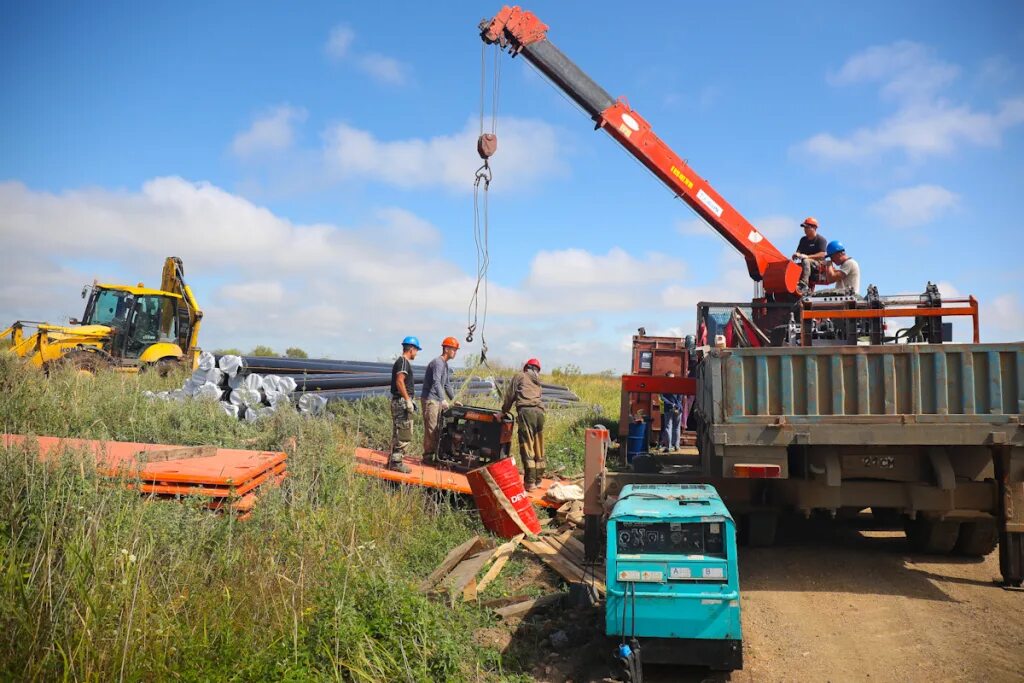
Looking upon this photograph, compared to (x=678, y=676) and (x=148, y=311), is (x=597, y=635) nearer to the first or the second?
(x=678, y=676)

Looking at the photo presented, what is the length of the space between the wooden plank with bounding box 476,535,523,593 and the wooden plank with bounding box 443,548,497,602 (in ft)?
0.24

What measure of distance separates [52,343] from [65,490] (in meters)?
11.2

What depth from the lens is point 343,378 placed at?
1557 centimetres

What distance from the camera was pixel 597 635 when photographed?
5.79 meters

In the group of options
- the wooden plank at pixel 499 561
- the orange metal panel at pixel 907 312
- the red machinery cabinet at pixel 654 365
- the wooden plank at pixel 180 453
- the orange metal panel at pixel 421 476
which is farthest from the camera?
the red machinery cabinet at pixel 654 365

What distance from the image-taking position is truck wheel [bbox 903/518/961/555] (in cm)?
758

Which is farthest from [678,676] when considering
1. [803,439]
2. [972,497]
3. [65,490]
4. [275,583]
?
[65,490]

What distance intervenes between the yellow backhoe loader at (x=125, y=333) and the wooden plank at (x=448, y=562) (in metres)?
10.4

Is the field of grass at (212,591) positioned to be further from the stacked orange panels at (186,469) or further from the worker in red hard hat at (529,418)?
the worker in red hard hat at (529,418)

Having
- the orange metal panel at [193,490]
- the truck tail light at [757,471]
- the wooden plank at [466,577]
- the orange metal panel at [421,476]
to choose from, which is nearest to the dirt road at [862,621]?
the wooden plank at [466,577]

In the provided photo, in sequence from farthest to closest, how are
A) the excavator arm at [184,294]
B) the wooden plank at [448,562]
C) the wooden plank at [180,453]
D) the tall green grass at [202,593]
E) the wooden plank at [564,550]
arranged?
the excavator arm at [184,294] → the wooden plank at [180,453] → the wooden plank at [564,550] → the wooden plank at [448,562] → the tall green grass at [202,593]

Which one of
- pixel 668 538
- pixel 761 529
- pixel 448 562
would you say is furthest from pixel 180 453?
pixel 761 529

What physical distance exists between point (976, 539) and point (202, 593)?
739 cm

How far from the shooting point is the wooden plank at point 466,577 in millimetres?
6227
